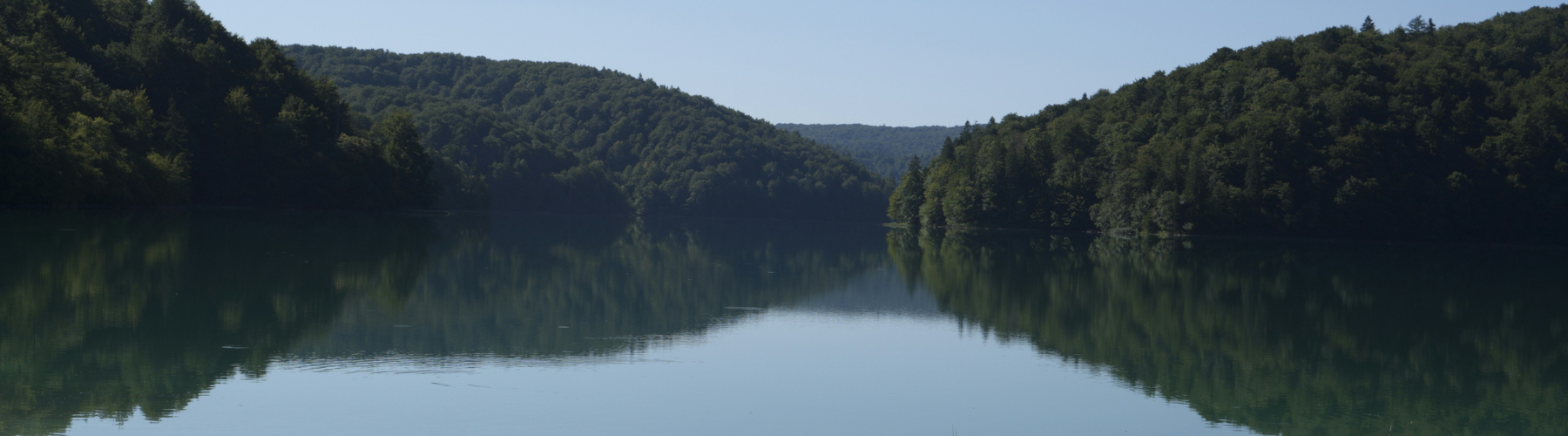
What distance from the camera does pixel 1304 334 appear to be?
50.0 ft

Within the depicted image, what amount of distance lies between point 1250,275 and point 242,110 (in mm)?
53855

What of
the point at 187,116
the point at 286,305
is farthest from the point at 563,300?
the point at 187,116

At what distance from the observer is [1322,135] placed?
63781 millimetres

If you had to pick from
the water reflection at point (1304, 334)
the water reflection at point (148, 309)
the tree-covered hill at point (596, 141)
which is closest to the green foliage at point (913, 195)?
the tree-covered hill at point (596, 141)

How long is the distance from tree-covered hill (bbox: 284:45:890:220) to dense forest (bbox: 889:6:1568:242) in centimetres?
6251

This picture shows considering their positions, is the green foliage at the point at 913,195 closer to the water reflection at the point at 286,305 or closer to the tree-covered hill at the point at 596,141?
the tree-covered hill at the point at 596,141

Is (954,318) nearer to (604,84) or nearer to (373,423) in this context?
(373,423)

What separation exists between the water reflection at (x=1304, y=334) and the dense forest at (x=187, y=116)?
117ft

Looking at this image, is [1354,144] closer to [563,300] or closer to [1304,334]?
[1304,334]

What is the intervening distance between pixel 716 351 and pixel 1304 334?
28.6ft

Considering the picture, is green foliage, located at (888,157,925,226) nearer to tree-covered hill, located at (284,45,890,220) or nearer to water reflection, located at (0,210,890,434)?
tree-covered hill, located at (284,45,890,220)

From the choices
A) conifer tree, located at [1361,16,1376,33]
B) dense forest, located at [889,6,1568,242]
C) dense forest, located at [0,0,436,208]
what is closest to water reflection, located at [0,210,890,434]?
dense forest, located at [0,0,436,208]

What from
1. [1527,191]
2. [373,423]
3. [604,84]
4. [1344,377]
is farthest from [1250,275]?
[604,84]

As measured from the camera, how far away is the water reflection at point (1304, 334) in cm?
980
